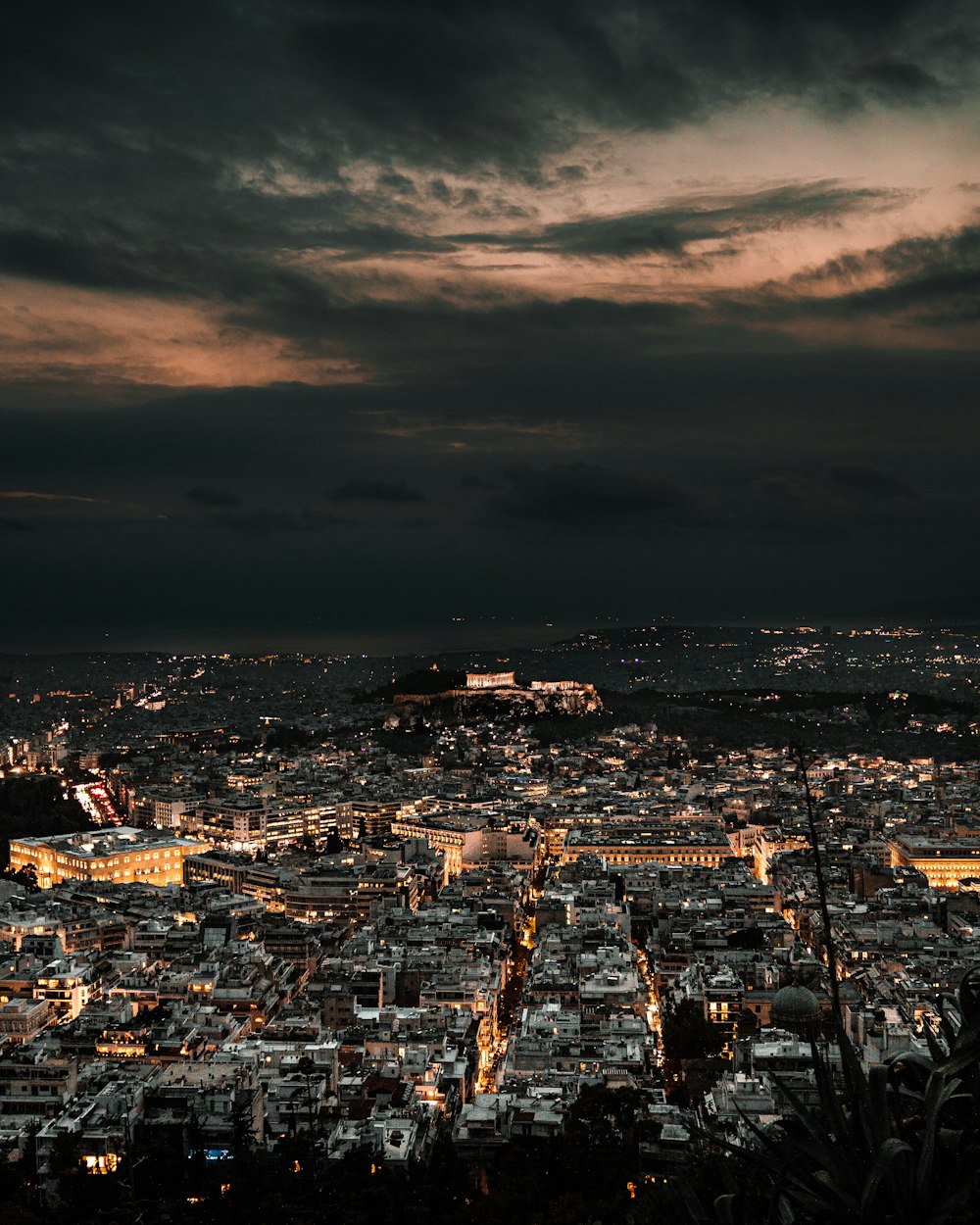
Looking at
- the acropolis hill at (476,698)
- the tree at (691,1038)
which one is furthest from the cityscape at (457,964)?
the acropolis hill at (476,698)

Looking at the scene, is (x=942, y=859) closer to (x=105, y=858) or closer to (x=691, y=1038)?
(x=691, y=1038)

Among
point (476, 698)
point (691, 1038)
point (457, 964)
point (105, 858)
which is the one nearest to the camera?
point (691, 1038)

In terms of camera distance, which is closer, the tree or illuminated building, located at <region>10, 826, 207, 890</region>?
Result: the tree

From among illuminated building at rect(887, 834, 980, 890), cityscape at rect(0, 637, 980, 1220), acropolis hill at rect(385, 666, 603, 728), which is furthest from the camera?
acropolis hill at rect(385, 666, 603, 728)

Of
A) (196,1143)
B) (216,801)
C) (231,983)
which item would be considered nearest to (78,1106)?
(196,1143)

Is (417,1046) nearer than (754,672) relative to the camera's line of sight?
Yes

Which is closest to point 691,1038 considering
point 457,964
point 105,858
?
point 457,964

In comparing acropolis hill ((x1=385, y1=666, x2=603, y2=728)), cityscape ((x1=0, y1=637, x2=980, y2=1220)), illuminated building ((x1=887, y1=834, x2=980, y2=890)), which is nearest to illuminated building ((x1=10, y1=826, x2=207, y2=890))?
cityscape ((x1=0, y1=637, x2=980, y2=1220))

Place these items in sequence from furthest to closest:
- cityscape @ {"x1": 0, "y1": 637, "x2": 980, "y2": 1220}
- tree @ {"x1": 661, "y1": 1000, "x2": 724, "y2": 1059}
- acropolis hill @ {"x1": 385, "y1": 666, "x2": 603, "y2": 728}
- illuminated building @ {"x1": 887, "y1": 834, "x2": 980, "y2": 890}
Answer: acropolis hill @ {"x1": 385, "y1": 666, "x2": 603, "y2": 728} < illuminated building @ {"x1": 887, "y1": 834, "x2": 980, "y2": 890} < tree @ {"x1": 661, "y1": 1000, "x2": 724, "y2": 1059} < cityscape @ {"x1": 0, "y1": 637, "x2": 980, "y2": 1220}

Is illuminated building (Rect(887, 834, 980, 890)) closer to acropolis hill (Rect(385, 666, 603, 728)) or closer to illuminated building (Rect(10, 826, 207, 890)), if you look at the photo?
illuminated building (Rect(10, 826, 207, 890))

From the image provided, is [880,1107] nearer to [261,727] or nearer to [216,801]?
[216,801]

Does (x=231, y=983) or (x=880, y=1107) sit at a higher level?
(x=880, y=1107)
